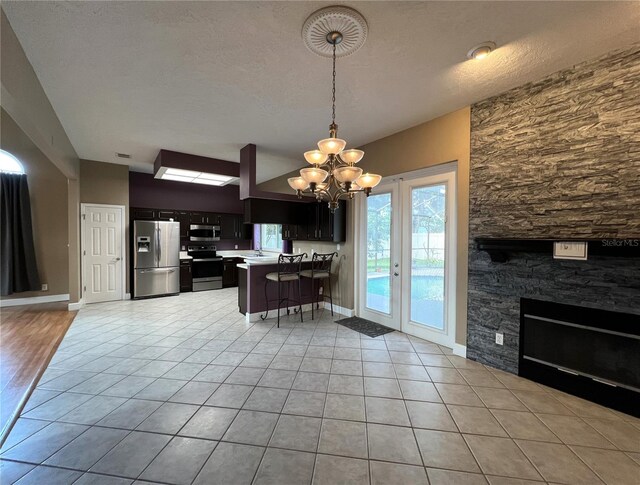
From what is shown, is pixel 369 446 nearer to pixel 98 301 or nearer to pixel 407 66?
pixel 407 66

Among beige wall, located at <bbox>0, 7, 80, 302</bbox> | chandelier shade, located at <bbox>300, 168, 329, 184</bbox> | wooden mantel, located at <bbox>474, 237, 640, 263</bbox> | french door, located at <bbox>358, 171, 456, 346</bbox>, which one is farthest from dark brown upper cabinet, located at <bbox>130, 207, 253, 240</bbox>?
→ wooden mantel, located at <bbox>474, 237, 640, 263</bbox>

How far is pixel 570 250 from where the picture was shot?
222 cm

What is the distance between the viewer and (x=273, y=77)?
8.09 ft

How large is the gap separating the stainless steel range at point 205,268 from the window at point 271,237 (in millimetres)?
1394

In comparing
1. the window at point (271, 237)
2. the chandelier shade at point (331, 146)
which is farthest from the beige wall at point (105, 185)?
the chandelier shade at point (331, 146)

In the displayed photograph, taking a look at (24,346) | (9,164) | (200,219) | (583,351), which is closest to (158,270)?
(200,219)

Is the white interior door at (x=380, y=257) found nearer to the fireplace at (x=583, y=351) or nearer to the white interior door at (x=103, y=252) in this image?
the fireplace at (x=583, y=351)

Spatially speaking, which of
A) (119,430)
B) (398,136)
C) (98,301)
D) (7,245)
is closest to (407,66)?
(398,136)

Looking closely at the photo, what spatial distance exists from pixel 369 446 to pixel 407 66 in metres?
2.91

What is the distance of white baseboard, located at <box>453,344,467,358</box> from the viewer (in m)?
3.09

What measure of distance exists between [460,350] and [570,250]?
1560 millimetres

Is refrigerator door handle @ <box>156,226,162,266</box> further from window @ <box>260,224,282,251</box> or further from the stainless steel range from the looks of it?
window @ <box>260,224,282,251</box>

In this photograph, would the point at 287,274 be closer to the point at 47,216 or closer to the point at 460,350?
the point at 460,350

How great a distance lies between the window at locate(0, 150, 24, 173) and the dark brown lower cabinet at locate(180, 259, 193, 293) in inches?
135
